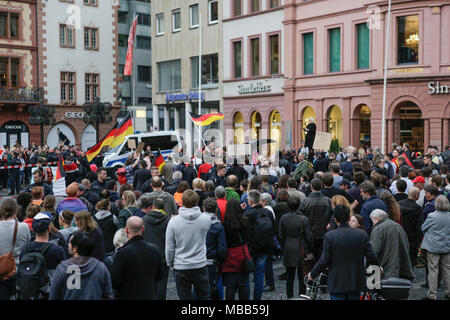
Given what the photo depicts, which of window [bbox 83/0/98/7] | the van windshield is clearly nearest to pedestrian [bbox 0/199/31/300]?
the van windshield

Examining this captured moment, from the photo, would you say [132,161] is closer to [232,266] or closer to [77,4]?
[232,266]

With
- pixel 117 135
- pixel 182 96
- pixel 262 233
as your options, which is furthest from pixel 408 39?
pixel 262 233

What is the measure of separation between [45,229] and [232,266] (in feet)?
8.57

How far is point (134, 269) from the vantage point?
6645 millimetres

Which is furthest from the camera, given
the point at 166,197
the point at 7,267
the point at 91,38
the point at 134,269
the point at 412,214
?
the point at 91,38

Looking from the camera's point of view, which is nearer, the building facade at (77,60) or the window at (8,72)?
the window at (8,72)

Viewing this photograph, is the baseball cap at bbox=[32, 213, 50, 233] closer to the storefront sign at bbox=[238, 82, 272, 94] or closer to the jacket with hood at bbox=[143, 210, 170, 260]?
the jacket with hood at bbox=[143, 210, 170, 260]

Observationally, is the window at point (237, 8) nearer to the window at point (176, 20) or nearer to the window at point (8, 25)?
the window at point (176, 20)

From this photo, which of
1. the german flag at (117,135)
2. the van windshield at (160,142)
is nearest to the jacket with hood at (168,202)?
the german flag at (117,135)

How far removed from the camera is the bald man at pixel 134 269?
662 cm

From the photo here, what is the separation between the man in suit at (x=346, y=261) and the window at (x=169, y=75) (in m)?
41.0

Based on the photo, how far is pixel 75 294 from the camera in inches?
238

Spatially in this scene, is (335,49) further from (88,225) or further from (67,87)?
(88,225)

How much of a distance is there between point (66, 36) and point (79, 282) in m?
44.3
